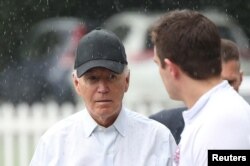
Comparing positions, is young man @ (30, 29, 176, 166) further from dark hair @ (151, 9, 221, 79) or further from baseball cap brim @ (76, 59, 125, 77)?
dark hair @ (151, 9, 221, 79)

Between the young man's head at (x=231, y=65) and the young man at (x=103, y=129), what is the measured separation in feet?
3.41

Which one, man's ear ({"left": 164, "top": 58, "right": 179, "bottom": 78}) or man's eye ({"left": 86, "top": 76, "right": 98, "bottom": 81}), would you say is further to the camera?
man's eye ({"left": 86, "top": 76, "right": 98, "bottom": 81})

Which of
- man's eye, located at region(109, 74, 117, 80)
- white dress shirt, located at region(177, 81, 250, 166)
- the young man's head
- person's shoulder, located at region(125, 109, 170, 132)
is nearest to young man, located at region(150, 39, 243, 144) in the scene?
the young man's head

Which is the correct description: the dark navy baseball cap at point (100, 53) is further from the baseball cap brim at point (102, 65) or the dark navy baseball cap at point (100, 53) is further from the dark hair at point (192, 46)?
the dark hair at point (192, 46)

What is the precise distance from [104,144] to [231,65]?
4.32 feet

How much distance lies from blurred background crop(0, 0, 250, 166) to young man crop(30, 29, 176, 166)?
8.79 meters

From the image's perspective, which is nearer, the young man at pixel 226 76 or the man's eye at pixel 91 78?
the man's eye at pixel 91 78

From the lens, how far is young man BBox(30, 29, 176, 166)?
153 inches

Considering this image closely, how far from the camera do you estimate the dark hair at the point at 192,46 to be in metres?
3.36

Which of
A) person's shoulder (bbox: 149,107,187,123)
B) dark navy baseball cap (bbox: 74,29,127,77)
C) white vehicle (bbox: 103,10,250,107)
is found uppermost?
white vehicle (bbox: 103,10,250,107)

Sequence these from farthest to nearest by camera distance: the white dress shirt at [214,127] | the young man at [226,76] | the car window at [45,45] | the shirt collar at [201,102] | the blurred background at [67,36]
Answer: the car window at [45,45] < the blurred background at [67,36] < the young man at [226,76] < the shirt collar at [201,102] < the white dress shirt at [214,127]

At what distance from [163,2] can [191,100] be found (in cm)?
1539

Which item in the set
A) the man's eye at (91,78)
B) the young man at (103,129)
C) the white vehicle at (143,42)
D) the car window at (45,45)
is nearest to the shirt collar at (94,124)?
the young man at (103,129)

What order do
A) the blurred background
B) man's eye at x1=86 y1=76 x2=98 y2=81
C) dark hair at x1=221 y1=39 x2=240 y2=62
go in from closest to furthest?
man's eye at x1=86 y1=76 x2=98 y2=81, dark hair at x1=221 y1=39 x2=240 y2=62, the blurred background
